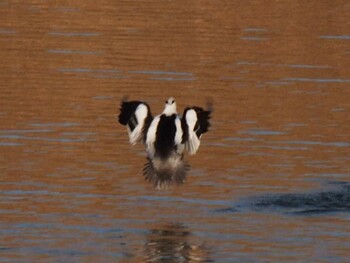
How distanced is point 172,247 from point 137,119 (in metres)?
1.80

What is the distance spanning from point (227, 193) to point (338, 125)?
12.8ft

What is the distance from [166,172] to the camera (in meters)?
13.7

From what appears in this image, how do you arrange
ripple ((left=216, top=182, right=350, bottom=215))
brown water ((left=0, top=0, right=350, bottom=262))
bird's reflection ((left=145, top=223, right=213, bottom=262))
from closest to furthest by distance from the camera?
bird's reflection ((left=145, top=223, right=213, bottom=262)) → brown water ((left=0, top=0, right=350, bottom=262)) → ripple ((left=216, top=182, right=350, bottom=215))

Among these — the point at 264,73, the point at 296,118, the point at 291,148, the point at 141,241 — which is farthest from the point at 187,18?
the point at 141,241

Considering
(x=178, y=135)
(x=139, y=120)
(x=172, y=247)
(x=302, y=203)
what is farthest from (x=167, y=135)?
(x=302, y=203)

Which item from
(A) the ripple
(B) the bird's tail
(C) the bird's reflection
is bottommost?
(C) the bird's reflection

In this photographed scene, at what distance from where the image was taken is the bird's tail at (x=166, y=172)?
13.6 metres

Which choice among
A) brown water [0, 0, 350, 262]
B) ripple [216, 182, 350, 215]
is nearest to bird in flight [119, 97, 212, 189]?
brown water [0, 0, 350, 262]

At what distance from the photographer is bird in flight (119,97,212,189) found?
44.2 feet

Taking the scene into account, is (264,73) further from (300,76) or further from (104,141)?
(104,141)

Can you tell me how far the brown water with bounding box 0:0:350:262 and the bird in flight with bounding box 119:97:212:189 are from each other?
37cm

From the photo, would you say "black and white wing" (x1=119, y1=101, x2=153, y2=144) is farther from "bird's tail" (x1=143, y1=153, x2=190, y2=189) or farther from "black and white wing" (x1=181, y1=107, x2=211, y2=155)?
"black and white wing" (x1=181, y1=107, x2=211, y2=155)

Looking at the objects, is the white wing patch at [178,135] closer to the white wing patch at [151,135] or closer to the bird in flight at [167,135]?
the bird in flight at [167,135]

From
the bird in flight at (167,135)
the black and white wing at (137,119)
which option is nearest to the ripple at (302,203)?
the bird in flight at (167,135)
